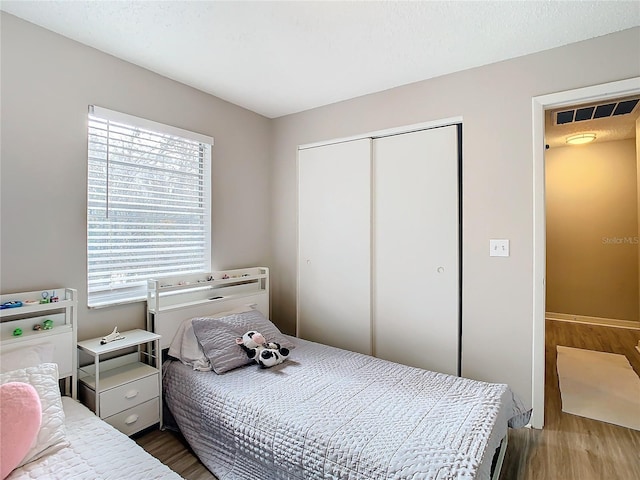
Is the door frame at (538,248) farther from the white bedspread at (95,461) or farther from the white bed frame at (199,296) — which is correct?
the white bedspread at (95,461)

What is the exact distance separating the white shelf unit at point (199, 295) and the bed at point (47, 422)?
0.53m

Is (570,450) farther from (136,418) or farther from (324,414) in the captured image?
(136,418)

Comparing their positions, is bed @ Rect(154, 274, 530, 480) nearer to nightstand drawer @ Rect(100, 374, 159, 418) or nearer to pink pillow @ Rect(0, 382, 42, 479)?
nightstand drawer @ Rect(100, 374, 159, 418)

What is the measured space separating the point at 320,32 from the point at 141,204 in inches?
65.6

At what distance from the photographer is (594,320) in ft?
15.7

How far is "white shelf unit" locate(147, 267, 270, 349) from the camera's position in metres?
2.38

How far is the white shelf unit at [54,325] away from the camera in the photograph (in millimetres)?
1773

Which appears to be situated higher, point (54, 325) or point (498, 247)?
point (498, 247)

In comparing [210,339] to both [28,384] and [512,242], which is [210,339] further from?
[512,242]

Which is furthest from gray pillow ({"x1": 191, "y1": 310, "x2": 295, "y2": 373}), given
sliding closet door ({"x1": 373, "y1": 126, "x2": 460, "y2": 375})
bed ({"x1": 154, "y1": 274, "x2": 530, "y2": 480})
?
sliding closet door ({"x1": 373, "y1": 126, "x2": 460, "y2": 375})

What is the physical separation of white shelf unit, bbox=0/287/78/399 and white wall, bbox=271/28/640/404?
2.55 meters

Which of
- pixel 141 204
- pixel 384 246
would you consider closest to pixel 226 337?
pixel 141 204

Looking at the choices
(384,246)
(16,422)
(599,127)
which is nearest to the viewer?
(16,422)

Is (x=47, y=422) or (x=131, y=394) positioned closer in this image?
(x=47, y=422)
